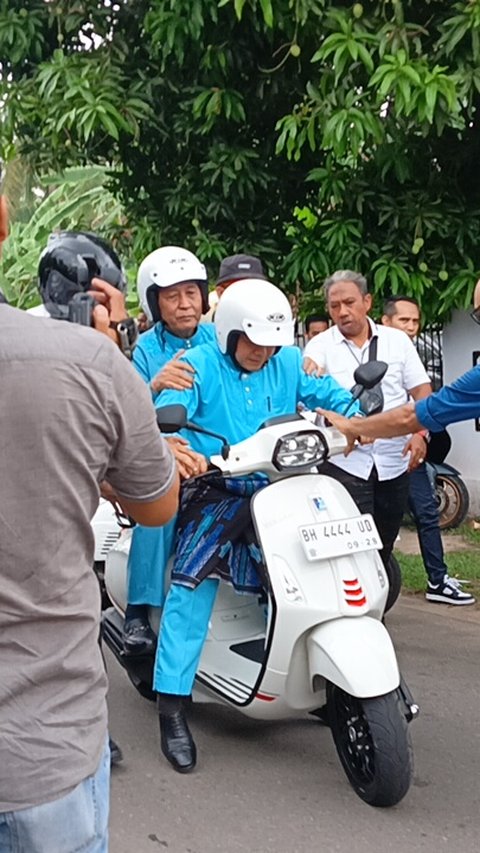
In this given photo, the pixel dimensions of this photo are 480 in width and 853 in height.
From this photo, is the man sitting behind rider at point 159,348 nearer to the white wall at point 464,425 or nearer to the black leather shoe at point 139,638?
the black leather shoe at point 139,638

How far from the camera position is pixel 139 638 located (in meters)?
4.11

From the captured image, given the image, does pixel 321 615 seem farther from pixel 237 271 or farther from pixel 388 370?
pixel 237 271

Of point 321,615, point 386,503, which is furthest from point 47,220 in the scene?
point 321,615

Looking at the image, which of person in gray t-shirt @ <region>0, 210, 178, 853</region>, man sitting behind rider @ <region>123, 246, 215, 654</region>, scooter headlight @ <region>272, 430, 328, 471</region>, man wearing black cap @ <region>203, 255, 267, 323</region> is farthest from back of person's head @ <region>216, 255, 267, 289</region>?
person in gray t-shirt @ <region>0, 210, 178, 853</region>

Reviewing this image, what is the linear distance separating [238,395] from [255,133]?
14.4ft

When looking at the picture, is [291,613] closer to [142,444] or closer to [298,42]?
[142,444]

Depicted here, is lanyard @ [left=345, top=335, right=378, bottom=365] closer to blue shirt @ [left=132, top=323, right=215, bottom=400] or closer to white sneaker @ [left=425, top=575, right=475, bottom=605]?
blue shirt @ [left=132, top=323, right=215, bottom=400]

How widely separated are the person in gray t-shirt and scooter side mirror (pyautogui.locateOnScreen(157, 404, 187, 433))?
1608 mm

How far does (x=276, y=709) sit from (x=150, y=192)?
5.21m

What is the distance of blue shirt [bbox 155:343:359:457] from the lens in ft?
12.6

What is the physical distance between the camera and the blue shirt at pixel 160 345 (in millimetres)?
4531

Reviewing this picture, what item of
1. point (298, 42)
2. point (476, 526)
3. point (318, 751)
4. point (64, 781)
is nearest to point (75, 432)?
point (64, 781)

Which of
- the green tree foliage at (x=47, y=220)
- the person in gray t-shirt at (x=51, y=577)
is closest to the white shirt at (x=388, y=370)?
the person in gray t-shirt at (x=51, y=577)

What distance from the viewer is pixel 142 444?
5.74 feet
